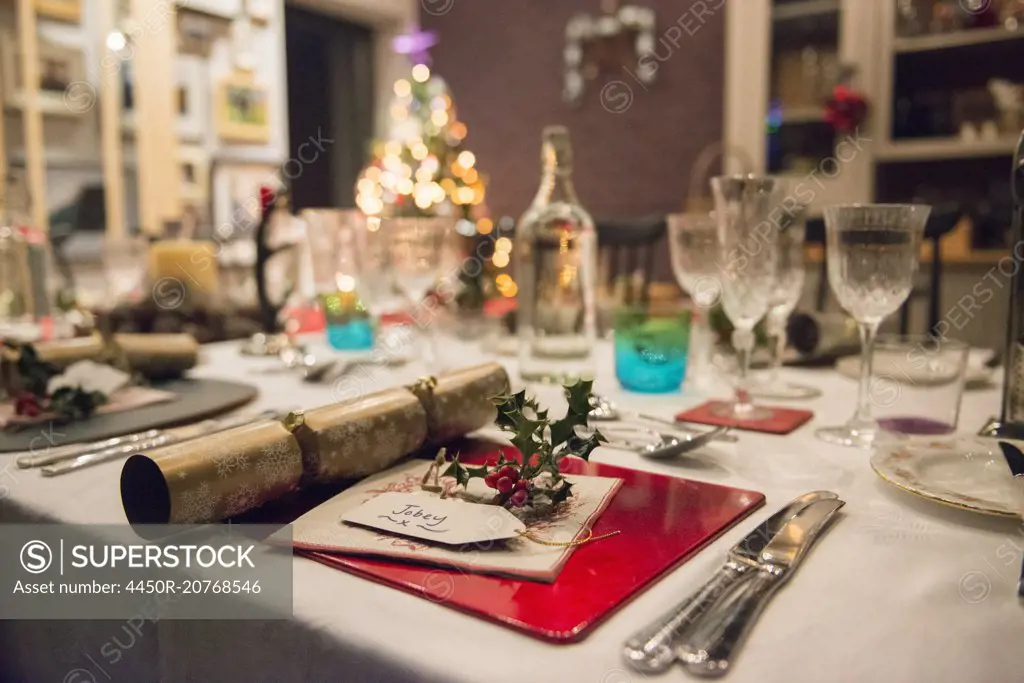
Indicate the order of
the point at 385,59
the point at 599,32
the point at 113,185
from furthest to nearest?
the point at 385,59 → the point at 599,32 → the point at 113,185

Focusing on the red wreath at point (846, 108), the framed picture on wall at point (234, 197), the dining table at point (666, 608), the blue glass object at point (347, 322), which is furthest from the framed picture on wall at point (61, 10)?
the dining table at point (666, 608)

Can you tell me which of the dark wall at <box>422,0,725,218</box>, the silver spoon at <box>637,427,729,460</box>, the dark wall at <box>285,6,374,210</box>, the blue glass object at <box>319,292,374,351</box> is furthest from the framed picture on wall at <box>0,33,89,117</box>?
the silver spoon at <box>637,427,729,460</box>

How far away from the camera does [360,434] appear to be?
626 millimetres

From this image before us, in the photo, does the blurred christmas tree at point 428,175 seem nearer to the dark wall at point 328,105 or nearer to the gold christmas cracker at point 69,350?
the dark wall at point 328,105

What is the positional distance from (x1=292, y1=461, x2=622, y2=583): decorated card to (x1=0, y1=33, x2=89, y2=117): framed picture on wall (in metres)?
3.14

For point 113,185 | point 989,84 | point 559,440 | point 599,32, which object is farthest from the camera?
point 599,32

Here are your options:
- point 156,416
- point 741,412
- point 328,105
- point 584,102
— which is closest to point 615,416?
point 741,412

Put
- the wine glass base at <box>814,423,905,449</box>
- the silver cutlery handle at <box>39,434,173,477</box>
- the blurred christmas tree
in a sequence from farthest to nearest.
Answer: the blurred christmas tree < the wine glass base at <box>814,423,905,449</box> < the silver cutlery handle at <box>39,434,173,477</box>

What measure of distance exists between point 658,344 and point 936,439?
37 centimetres

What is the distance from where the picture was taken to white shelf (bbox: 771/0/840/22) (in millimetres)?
2939

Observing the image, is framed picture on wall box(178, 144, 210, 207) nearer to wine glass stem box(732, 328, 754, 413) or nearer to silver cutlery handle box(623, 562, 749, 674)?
wine glass stem box(732, 328, 754, 413)

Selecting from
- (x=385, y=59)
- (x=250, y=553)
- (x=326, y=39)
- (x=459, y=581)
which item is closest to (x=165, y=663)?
(x=250, y=553)

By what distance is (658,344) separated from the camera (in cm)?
102

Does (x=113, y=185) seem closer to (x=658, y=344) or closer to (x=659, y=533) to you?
(x=658, y=344)
